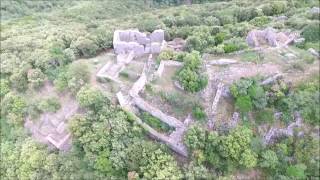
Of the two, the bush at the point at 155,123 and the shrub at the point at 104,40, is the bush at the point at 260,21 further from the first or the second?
the bush at the point at 155,123

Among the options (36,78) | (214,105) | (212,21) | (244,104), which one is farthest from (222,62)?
(36,78)

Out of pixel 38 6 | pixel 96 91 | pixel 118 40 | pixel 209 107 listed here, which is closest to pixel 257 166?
pixel 209 107

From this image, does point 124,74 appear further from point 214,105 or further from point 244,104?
point 244,104

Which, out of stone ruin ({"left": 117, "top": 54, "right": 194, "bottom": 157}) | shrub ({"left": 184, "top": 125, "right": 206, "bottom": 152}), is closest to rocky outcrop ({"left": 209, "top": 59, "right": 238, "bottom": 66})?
stone ruin ({"left": 117, "top": 54, "right": 194, "bottom": 157})

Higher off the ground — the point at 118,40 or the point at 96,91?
the point at 118,40

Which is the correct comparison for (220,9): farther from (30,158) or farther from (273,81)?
(30,158)

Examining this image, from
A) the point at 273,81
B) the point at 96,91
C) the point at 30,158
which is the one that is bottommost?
the point at 30,158
